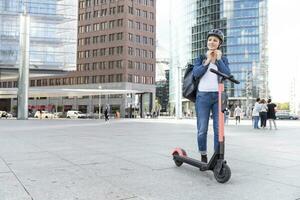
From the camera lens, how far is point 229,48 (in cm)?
A: 10762

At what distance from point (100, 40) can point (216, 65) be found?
96821 millimetres

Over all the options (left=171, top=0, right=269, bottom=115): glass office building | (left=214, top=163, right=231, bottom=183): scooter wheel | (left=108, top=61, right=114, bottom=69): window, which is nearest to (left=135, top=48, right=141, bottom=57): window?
(left=108, top=61, right=114, bottom=69): window

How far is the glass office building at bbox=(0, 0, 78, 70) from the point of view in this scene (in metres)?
54.0

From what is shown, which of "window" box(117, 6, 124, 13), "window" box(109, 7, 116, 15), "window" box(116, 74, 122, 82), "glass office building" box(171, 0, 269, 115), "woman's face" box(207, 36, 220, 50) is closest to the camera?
"woman's face" box(207, 36, 220, 50)

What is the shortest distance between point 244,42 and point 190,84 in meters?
105

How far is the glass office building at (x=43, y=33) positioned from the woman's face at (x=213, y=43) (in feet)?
165

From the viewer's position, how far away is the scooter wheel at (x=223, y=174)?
14.6 feet

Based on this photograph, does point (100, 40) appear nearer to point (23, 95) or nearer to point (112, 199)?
point (23, 95)

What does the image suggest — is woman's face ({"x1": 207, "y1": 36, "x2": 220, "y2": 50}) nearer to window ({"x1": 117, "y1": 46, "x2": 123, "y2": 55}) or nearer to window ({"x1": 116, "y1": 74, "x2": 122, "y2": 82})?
window ({"x1": 116, "y1": 74, "x2": 122, "y2": 82})

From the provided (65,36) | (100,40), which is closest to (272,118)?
(65,36)

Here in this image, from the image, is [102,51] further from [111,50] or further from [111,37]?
[111,37]

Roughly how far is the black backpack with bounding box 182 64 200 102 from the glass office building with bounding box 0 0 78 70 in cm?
4996

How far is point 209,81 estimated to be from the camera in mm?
5395

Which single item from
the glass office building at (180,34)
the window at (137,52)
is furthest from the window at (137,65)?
the glass office building at (180,34)
